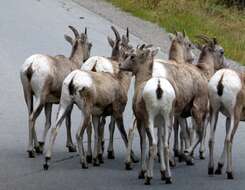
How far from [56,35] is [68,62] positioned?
32.7ft

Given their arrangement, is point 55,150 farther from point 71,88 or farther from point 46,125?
point 71,88

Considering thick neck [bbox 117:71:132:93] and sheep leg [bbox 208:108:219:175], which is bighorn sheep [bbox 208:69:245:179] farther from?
thick neck [bbox 117:71:132:93]

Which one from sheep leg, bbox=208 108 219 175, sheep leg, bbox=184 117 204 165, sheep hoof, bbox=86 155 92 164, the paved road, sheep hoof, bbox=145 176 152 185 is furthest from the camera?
sheep leg, bbox=184 117 204 165

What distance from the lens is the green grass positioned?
80.3 feet

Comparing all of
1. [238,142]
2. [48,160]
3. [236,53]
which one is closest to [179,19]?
[236,53]

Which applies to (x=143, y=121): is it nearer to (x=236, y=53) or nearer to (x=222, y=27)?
(x=236, y=53)

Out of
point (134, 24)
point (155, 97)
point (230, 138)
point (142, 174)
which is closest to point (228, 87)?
point (230, 138)

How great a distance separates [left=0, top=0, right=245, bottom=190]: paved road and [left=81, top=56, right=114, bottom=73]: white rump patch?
1193 mm

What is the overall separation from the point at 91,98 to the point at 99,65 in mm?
1330

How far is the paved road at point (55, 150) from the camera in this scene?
12.2 meters

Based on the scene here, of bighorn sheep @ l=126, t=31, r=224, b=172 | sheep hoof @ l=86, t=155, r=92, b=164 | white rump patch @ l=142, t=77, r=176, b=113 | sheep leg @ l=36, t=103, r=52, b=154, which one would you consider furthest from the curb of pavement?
white rump patch @ l=142, t=77, r=176, b=113

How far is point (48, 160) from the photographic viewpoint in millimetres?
12945

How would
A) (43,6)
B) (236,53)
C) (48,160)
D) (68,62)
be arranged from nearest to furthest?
(48,160) → (68,62) → (236,53) → (43,6)

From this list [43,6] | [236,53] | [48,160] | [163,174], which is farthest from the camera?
[43,6]
